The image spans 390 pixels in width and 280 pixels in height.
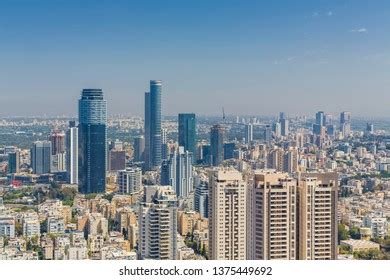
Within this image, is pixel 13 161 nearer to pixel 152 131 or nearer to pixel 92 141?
pixel 92 141

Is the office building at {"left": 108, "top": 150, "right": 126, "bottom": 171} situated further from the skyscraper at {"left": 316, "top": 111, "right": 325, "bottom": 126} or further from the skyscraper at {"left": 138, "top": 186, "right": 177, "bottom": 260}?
the skyscraper at {"left": 316, "top": 111, "right": 325, "bottom": 126}

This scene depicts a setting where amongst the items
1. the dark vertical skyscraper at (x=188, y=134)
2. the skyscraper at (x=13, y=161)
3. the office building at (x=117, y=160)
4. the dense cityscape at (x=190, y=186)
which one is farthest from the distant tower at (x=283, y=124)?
the skyscraper at (x=13, y=161)

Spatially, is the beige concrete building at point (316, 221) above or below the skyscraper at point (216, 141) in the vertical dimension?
below

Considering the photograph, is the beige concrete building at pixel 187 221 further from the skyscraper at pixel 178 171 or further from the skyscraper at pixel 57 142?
the skyscraper at pixel 57 142
